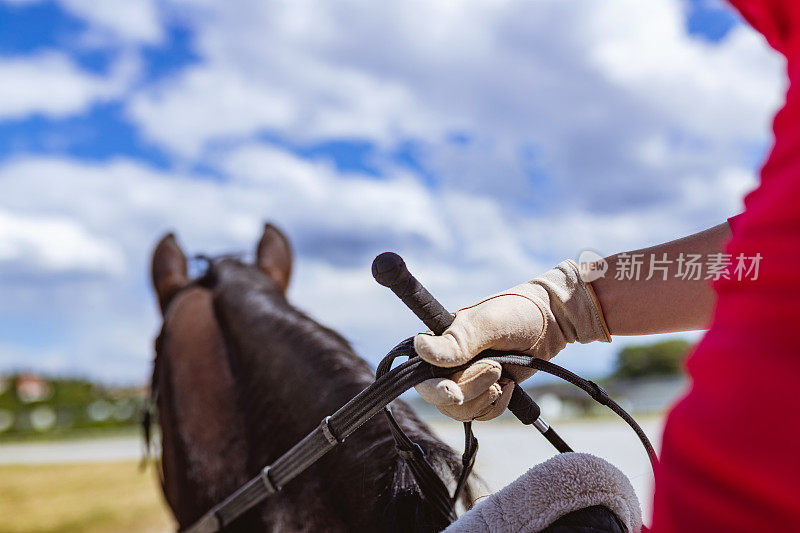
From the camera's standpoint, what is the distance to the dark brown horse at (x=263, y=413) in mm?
1706

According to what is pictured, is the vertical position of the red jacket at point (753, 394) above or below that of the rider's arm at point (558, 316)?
above

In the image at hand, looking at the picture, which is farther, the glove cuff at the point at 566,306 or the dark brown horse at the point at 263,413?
the dark brown horse at the point at 263,413

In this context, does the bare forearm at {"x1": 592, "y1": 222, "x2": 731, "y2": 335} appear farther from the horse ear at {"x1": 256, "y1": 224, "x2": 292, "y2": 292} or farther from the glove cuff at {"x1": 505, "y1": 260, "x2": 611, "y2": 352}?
the horse ear at {"x1": 256, "y1": 224, "x2": 292, "y2": 292}

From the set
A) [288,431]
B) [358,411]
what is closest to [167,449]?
[288,431]

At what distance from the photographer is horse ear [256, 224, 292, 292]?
326 cm

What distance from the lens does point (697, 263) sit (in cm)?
147

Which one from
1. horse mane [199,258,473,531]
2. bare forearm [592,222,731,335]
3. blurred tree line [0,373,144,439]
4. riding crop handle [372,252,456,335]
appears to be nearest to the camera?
riding crop handle [372,252,456,335]

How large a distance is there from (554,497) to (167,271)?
2489 mm

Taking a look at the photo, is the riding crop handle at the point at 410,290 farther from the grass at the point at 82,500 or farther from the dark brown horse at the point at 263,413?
the grass at the point at 82,500

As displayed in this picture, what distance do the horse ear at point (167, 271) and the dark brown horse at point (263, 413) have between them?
0.4 inches

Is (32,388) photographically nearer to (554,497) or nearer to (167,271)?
(167,271)

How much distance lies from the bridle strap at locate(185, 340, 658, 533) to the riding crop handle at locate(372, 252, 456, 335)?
9 cm

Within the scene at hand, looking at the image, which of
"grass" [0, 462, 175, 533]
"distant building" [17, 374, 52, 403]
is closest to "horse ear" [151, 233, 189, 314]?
"grass" [0, 462, 175, 533]

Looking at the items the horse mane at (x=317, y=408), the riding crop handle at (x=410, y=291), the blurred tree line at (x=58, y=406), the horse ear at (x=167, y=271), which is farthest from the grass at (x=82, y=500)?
the blurred tree line at (x=58, y=406)
